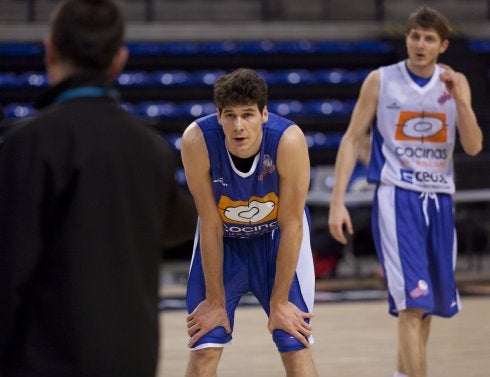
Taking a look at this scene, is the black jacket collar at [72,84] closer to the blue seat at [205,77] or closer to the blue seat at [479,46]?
the blue seat at [205,77]

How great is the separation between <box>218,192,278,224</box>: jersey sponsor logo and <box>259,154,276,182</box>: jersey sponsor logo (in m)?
0.08

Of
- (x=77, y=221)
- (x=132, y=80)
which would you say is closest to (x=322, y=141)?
(x=132, y=80)

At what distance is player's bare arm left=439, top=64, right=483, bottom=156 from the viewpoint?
514 centimetres

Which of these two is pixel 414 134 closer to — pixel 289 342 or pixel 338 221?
pixel 338 221

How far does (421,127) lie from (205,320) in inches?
66.4

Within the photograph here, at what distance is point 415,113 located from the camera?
5262mm

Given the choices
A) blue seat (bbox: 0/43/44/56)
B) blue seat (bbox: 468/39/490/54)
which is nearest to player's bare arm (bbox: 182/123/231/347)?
blue seat (bbox: 0/43/44/56)

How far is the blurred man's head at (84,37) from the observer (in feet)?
7.45

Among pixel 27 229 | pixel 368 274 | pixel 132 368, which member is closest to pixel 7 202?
pixel 27 229

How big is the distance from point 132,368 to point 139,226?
0.29 meters

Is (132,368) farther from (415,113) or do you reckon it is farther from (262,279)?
(415,113)

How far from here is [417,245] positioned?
5121 mm

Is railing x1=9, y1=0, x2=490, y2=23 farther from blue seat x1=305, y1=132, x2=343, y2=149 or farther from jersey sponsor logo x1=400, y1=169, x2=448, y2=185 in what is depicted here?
jersey sponsor logo x1=400, y1=169, x2=448, y2=185

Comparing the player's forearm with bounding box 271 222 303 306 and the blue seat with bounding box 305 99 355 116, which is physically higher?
the player's forearm with bounding box 271 222 303 306
